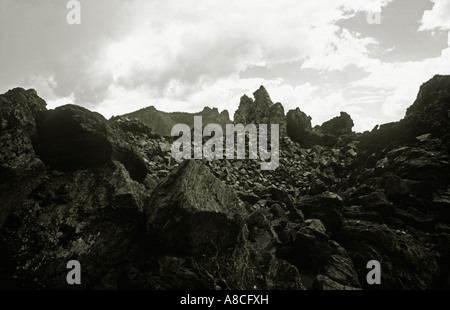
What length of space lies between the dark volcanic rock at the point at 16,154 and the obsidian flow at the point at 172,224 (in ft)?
0.13

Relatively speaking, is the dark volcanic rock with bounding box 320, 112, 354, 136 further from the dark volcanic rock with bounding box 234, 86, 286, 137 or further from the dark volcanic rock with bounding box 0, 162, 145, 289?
the dark volcanic rock with bounding box 0, 162, 145, 289

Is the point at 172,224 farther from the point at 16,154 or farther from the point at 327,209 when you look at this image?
the point at 327,209

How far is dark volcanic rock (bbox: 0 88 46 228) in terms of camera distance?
8503mm

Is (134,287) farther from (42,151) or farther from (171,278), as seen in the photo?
(42,151)

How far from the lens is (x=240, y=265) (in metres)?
9.59

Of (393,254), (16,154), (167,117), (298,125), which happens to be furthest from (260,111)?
(167,117)

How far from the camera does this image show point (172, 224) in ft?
29.9

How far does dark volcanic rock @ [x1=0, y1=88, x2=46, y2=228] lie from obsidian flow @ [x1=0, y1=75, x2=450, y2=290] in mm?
40

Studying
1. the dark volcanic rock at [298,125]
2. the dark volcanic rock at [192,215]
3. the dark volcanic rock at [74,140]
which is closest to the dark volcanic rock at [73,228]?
the dark volcanic rock at [74,140]

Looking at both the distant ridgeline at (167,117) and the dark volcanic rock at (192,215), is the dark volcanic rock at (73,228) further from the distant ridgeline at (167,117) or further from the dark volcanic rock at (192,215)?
the distant ridgeline at (167,117)

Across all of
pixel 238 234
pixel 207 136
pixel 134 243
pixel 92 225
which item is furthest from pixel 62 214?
pixel 207 136

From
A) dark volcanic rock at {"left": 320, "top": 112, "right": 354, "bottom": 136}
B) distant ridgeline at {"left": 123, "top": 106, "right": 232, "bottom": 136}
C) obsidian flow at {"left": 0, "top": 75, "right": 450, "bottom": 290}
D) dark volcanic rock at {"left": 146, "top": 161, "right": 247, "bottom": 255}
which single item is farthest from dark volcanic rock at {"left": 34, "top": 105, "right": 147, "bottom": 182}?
distant ridgeline at {"left": 123, "top": 106, "right": 232, "bottom": 136}

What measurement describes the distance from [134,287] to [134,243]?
155 cm

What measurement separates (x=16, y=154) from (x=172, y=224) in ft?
19.7
